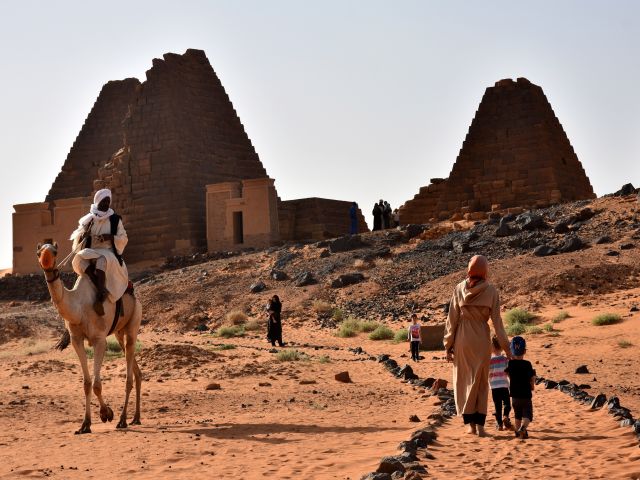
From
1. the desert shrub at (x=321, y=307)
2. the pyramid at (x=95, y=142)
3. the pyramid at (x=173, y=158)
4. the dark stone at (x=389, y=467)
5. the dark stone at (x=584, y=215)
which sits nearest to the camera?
the dark stone at (x=389, y=467)

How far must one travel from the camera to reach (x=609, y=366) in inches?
654

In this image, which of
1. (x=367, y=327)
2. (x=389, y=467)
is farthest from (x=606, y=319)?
(x=389, y=467)

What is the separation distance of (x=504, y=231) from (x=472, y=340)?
2249 centimetres

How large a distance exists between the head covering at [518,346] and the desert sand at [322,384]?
670 mm

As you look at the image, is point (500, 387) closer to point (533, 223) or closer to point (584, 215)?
point (533, 223)

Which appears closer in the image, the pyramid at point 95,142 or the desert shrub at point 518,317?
the desert shrub at point 518,317

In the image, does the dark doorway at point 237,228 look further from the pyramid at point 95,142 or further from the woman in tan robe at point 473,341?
the woman in tan robe at point 473,341

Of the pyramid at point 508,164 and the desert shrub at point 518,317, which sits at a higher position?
the pyramid at point 508,164

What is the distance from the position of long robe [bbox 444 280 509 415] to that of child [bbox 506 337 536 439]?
0.23m

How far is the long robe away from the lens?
393 inches

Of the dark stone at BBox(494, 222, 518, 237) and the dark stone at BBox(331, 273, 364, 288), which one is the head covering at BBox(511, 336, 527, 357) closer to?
the dark stone at BBox(331, 273, 364, 288)

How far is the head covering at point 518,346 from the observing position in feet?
33.2

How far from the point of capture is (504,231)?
3225cm

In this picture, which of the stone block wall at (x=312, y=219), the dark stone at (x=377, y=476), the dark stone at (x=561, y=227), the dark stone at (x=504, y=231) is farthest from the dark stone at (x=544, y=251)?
Answer: the dark stone at (x=377, y=476)
